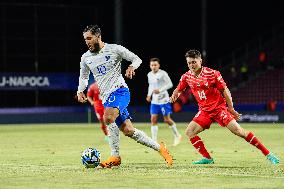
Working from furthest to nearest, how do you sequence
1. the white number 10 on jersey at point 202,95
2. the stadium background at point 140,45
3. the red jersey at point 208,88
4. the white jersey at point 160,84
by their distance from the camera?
the stadium background at point 140,45
the white jersey at point 160,84
the white number 10 on jersey at point 202,95
the red jersey at point 208,88

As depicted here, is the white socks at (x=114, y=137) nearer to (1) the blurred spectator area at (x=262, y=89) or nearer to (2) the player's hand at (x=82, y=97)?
(2) the player's hand at (x=82, y=97)

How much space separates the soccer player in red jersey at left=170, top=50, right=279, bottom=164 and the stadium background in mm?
20860

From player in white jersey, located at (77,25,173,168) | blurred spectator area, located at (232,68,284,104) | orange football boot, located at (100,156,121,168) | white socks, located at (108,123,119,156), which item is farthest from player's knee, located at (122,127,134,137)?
blurred spectator area, located at (232,68,284,104)

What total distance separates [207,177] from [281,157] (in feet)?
13.6

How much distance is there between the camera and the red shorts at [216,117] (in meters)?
13.1

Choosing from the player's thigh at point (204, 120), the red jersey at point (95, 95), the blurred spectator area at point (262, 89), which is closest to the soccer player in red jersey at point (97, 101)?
the red jersey at point (95, 95)

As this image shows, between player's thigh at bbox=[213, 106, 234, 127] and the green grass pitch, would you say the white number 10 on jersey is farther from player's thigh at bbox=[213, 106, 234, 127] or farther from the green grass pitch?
the green grass pitch

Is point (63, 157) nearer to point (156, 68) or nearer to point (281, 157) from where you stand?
point (281, 157)

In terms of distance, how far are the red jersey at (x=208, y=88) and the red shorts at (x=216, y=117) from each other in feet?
0.26

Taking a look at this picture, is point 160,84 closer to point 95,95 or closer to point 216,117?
point 95,95

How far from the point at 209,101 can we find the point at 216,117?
0.31 m

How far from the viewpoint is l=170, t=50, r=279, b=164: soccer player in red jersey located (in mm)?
13052

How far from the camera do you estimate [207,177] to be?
438 inches

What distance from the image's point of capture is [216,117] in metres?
13.3
